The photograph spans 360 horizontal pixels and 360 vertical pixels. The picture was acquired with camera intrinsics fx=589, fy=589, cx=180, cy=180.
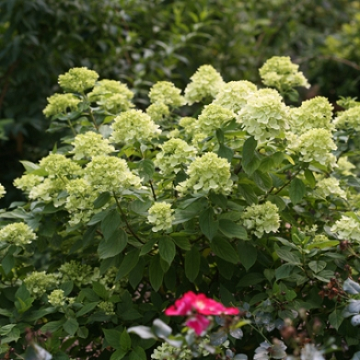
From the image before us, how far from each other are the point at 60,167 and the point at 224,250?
706mm

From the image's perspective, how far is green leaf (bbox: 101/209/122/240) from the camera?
2.00 metres

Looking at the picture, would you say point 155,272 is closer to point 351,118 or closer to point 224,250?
point 224,250

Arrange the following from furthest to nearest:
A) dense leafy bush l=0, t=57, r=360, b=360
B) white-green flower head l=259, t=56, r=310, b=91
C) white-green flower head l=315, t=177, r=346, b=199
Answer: white-green flower head l=259, t=56, r=310, b=91 < white-green flower head l=315, t=177, r=346, b=199 < dense leafy bush l=0, t=57, r=360, b=360

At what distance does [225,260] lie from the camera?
7.32ft

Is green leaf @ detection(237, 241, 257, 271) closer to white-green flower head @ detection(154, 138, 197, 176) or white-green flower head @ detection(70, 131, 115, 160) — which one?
white-green flower head @ detection(154, 138, 197, 176)

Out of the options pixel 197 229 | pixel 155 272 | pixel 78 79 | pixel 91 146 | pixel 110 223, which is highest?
pixel 78 79

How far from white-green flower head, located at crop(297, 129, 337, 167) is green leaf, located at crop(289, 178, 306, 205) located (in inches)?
4.0

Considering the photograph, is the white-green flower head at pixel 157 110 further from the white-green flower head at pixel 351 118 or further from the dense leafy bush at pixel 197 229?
the white-green flower head at pixel 351 118

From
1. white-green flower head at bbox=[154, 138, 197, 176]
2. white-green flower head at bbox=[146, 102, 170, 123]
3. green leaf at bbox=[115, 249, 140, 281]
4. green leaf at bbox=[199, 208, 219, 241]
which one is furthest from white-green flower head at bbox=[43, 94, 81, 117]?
green leaf at bbox=[199, 208, 219, 241]

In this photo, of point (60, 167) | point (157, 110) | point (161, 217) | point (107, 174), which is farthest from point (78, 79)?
point (161, 217)

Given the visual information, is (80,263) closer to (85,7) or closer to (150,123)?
(150,123)

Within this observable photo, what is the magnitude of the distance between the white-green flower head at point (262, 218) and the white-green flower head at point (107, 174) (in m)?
0.46

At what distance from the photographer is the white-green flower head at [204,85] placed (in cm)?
258

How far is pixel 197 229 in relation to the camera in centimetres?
218
